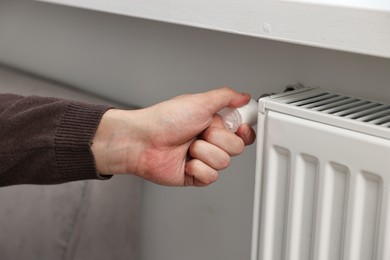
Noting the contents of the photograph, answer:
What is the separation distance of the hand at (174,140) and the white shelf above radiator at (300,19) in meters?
0.08

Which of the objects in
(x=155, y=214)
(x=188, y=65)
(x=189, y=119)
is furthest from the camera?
(x=155, y=214)

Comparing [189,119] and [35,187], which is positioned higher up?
[189,119]

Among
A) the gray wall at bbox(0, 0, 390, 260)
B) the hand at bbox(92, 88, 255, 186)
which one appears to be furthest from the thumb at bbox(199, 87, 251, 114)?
the gray wall at bbox(0, 0, 390, 260)

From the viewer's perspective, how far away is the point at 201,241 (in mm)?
918

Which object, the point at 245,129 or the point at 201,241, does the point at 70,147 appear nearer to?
the point at 245,129

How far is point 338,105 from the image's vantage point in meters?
0.62

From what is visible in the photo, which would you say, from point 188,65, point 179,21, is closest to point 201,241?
point 188,65

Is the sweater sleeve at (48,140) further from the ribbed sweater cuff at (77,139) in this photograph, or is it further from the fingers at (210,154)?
the fingers at (210,154)

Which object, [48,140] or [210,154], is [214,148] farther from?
[48,140]

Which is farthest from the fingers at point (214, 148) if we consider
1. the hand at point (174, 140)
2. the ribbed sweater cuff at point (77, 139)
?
the ribbed sweater cuff at point (77, 139)

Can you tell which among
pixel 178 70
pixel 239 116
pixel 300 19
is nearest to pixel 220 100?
pixel 239 116

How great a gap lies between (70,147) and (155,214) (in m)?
0.34

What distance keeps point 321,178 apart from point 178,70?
0.35 metres

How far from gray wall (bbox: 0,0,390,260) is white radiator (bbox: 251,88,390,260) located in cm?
4
